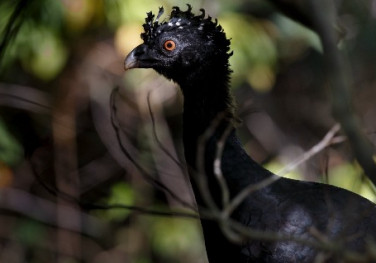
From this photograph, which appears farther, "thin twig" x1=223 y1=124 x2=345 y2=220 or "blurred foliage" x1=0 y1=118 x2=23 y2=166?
"blurred foliage" x1=0 y1=118 x2=23 y2=166

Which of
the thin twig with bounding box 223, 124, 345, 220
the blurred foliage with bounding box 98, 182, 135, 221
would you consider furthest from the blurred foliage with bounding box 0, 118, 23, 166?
the thin twig with bounding box 223, 124, 345, 220

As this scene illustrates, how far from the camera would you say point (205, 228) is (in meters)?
5.48

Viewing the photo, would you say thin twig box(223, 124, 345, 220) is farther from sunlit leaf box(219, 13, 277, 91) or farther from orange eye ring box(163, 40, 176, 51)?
sunlit leaf box(219, 13, 277, 91)

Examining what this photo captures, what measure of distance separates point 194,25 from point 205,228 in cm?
156

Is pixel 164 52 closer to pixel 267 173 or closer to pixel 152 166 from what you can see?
pixel 267 173

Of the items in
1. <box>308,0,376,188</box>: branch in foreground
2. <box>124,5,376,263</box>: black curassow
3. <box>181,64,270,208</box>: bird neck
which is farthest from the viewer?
<box>181,64,270,208</box>: bird neck

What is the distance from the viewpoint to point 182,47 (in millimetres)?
6086

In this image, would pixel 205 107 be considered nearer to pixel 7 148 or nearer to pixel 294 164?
pixel 294 164

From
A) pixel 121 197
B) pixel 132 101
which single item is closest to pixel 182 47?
pixel 132 101

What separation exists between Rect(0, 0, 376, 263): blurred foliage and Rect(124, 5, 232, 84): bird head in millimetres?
1272

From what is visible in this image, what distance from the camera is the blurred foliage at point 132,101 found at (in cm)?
834

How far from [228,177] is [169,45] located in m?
1.28

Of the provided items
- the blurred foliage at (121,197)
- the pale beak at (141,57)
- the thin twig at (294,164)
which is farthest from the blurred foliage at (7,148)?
the thin twig at (294,164)

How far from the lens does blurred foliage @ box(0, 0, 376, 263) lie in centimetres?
834
